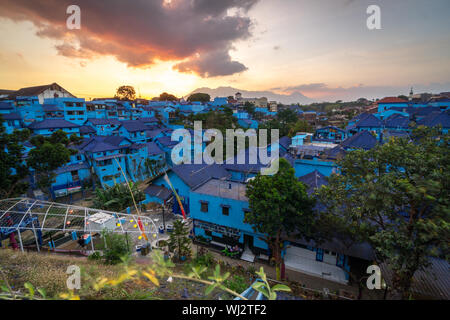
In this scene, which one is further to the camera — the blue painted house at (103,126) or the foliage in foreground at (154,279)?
the blue painted house at (103,126)

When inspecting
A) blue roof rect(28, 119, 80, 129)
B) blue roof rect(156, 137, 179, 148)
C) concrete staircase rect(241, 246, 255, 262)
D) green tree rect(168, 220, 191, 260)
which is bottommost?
concrete staircase rect(241, 246, 255, 262)

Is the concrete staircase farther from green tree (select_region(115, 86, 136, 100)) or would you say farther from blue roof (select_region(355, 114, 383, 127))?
green tree (select_region(115, 86, 136, 100))

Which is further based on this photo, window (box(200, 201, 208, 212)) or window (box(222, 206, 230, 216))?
window (box(200, 201, 208, 212))

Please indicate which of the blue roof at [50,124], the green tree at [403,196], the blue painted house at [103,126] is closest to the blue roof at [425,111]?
the green tree at [403,196]

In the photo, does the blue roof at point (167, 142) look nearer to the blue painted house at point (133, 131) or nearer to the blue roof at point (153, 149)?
the blue roof at point (153, 149)

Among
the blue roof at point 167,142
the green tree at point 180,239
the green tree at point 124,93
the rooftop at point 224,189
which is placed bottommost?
the green tree at point 180,239

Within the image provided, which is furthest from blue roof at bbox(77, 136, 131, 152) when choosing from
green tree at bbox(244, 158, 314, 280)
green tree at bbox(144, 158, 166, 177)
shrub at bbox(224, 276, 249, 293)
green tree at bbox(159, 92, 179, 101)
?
green tree at bbox(159, 92, 179, 101)
